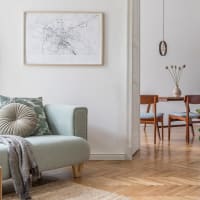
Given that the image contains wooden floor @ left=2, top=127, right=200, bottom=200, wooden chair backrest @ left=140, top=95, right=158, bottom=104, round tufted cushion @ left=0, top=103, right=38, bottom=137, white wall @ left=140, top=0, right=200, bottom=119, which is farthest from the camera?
white wall @ left=140, top=0, right=200, bottom=119

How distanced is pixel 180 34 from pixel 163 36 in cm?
35

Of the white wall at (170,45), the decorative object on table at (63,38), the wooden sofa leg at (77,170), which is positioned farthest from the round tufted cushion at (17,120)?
the white wall at (170,45)

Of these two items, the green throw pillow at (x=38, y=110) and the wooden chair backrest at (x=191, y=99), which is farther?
the wooden chair backrest at (x=191, y=99)

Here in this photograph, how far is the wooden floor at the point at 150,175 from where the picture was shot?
291 cm

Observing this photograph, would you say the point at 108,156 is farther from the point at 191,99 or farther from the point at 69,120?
the point at 191,99

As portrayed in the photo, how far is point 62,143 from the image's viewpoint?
3158 millimetres

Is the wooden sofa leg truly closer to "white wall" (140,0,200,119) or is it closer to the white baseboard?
the white baseboard

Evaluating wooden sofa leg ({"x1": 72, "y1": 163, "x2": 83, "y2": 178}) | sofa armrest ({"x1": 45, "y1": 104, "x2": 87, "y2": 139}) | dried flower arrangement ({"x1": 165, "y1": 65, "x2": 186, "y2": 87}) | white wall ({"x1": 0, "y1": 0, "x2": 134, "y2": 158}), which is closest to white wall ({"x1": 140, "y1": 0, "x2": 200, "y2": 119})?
dried flower arrangement ({"x1": 165, "y1": 65, "x2": 186, "y2": 87})

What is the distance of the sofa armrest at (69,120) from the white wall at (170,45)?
14.0 feet

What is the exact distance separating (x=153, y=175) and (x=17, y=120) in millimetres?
1331

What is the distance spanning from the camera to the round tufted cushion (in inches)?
126

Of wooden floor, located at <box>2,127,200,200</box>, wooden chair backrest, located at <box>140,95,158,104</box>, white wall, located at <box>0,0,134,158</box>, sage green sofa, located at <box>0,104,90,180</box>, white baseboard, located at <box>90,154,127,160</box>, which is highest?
white wall, located at <box>0,0,134,158</box>

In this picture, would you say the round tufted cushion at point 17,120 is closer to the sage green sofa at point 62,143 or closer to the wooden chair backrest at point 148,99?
the sage green sofa at point 62,143

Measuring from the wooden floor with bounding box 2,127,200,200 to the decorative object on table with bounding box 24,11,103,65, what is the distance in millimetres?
1182
